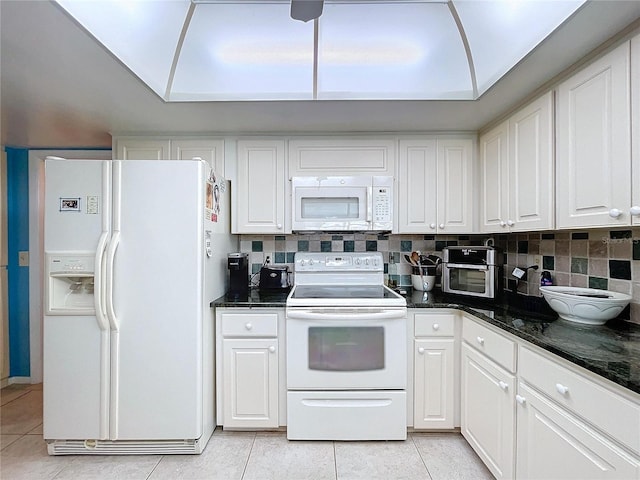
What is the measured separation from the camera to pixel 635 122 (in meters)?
1.19

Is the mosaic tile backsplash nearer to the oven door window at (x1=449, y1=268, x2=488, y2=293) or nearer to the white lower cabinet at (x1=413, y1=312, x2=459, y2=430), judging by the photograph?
the oven door window at (x1=449, y1=268, x2=488, y2=293)

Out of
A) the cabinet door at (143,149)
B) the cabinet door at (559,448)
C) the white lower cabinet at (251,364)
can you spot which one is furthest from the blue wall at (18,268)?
the cabinet door at (559,448)

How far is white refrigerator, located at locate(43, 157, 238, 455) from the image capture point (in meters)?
1.74

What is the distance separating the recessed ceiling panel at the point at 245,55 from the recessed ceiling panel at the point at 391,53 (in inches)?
4.9

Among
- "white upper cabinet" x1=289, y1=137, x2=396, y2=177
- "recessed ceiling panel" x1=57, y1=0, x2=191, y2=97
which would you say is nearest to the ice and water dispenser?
"recessed ceiling panel" x1=57, y1=0, x2=191, y2=97

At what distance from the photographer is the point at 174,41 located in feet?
5.30

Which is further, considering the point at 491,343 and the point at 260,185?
the point at 260,185

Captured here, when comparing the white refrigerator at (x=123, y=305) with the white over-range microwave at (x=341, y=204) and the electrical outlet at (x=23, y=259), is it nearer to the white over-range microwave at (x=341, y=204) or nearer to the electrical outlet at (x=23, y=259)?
the white over-range microwave at (x=341, y=204)

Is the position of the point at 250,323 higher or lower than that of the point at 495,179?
lower

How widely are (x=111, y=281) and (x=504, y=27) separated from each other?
2426 mm

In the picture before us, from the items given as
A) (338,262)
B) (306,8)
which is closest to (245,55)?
(306,8)

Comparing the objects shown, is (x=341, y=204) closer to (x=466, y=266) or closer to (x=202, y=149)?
(x=466, y=266)

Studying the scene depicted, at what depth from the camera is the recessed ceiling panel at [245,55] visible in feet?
5.01

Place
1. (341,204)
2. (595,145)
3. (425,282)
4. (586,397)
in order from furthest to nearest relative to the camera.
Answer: (425,282), (341,204), (595,145), (586,397)
